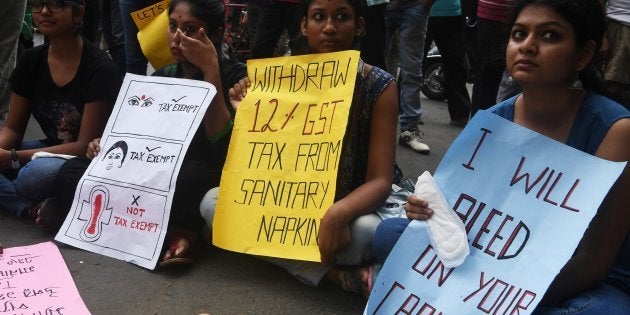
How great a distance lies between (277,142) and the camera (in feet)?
8.01

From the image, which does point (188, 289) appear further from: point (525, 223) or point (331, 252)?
point (525, 223)

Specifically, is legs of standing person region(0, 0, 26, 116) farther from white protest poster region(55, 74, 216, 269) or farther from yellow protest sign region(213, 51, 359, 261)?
yellow protest sign region(213, 51, 359, 261)

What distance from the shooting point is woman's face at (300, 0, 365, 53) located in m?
2.41

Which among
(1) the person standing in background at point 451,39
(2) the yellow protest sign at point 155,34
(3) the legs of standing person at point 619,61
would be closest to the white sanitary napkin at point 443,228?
(3) the legs of standing person at point 619,61

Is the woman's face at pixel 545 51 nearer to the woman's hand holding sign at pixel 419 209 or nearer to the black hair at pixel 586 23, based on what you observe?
the black hair at pixel 586 23

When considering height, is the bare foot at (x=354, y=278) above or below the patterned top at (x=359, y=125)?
below

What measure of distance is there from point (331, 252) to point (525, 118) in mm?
757

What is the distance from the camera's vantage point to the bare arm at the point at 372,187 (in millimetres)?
2207

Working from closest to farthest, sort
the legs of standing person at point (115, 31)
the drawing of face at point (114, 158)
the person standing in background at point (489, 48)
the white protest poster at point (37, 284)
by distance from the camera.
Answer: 1. the white protest poster at point (37, 284)
2. the drawing of face at point (114, 158)
3. the person standing in background at point (489, 48)
4. the legs of standing person at point (115, 31)

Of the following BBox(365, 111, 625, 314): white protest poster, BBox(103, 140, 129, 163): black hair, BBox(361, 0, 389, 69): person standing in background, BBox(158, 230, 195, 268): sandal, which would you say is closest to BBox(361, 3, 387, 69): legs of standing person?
BBox(361, 0, 389, 69): person standing in background

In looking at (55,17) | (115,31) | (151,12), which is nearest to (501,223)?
(151,12)

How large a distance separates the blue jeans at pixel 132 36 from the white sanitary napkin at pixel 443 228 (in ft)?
8.56

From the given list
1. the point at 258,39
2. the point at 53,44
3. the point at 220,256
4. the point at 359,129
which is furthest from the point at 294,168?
the point at 258,39

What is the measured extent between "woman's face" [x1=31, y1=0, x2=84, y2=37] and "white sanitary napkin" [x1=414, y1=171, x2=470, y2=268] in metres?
1.79
